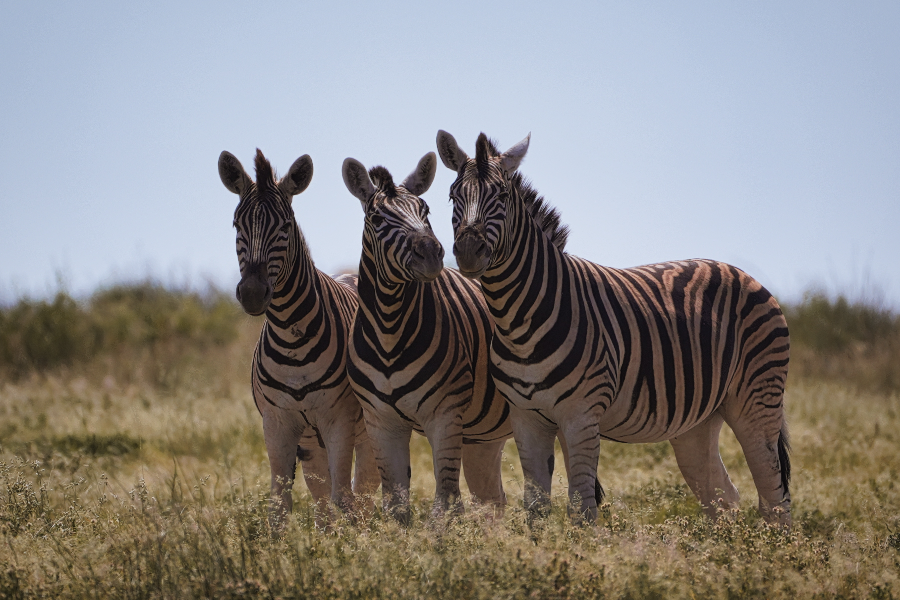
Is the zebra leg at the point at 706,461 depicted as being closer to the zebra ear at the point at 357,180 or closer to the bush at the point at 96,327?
the zebra ear at the point at 357,180

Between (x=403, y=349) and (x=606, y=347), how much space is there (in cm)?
138

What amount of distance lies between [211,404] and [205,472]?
359 centimetres

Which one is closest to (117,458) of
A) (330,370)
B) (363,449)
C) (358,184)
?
(363,449)

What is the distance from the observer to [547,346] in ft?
16.8

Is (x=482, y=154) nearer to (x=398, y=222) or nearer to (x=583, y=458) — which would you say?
(x=398, y=222)

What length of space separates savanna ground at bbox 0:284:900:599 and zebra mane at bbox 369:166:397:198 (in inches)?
82.6

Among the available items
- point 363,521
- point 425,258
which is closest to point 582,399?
point 425,258

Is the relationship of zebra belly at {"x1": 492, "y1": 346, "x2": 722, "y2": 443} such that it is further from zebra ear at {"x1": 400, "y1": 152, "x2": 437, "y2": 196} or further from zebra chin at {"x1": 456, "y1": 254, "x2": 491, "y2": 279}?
zebra ear at {"x1": 400, "y1": 152, "x2": 437, "y2": 196}

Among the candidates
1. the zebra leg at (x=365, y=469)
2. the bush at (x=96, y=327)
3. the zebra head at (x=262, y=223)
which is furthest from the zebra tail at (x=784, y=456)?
the bush at (x=96, y=327)

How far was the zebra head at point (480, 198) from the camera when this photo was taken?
4754 mm

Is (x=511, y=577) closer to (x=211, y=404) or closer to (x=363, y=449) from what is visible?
(x=363, y=449)

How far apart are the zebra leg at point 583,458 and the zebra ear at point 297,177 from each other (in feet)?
8.62

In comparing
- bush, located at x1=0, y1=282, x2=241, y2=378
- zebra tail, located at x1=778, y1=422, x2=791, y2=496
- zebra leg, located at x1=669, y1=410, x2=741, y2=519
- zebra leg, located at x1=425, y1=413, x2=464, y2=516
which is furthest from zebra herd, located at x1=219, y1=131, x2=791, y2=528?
bush, located at x1=0, y1=282, x2=241, y2=378

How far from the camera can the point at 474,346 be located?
19.5ft
